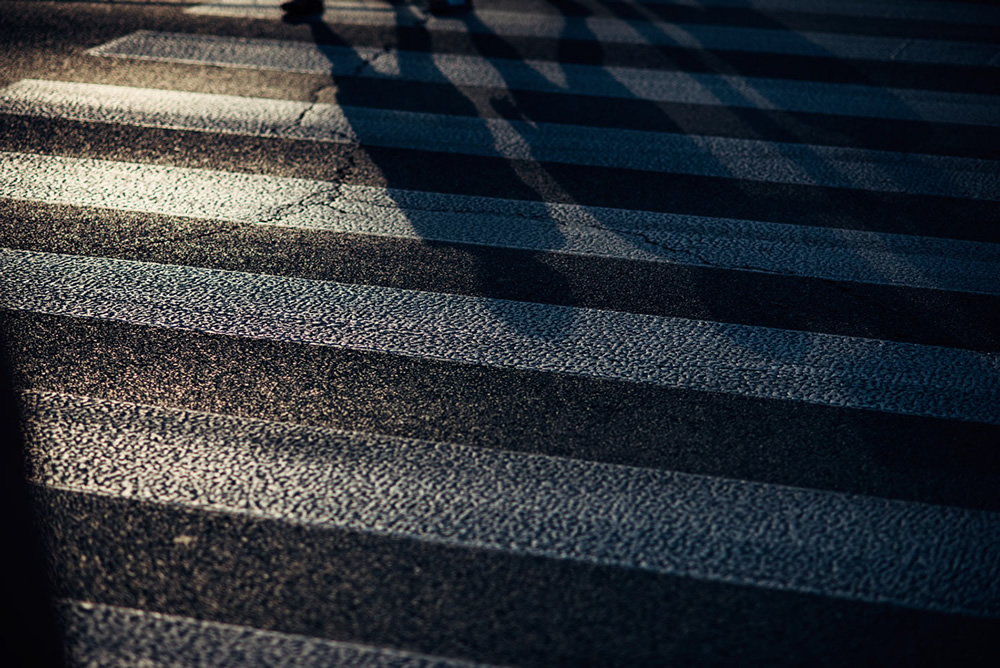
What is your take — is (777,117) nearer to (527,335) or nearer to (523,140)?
(523,140)

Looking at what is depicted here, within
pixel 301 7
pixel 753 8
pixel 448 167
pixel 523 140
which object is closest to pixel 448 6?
pixel 301 7

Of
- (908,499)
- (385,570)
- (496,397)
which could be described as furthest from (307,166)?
(908,499)

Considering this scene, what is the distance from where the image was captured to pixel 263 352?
3.11m

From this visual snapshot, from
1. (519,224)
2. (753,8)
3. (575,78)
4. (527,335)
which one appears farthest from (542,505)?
(753,8)

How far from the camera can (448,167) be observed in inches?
183

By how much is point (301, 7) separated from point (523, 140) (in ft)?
10.9

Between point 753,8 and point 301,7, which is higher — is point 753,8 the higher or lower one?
the higher one

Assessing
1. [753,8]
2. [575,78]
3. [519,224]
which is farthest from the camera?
[753,8]

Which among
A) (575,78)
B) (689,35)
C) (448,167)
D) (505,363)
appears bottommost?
(505,363)

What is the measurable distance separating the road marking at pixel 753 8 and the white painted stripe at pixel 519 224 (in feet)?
10.9

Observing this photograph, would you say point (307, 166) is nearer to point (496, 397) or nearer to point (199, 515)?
point (496, 397)

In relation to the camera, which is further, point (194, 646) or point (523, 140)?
point (523, 140)

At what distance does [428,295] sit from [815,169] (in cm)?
256

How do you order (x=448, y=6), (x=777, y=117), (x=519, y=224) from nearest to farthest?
(x=519, y=224), (x=777, y=117), (x=448, y=6)
